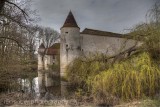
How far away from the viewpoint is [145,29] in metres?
7.20

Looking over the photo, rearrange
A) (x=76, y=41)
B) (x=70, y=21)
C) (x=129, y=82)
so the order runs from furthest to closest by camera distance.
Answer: (x=70, y=21), (x=76, y=41), (x=129, y=82)

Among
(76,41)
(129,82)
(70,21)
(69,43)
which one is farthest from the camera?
(70,21)

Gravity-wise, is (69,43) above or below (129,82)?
above

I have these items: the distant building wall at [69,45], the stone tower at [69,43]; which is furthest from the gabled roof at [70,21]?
the distant building wall at [69,45]

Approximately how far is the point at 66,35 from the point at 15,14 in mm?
17075

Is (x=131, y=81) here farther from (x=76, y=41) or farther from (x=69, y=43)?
(x=76, y=41)

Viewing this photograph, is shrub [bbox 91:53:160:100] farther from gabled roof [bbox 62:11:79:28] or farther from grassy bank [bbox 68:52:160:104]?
gabled roof [bbox 62:11:79:28]

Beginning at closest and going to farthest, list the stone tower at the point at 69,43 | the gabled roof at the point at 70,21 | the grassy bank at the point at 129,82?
1. the grassy bank at the point at 129,82
2. the stone tower at the point at 69,43
3. the gabled roof at the point at 70,21

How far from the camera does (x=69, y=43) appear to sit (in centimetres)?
2547

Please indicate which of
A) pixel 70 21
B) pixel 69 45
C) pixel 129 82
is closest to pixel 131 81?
pixel 129 82

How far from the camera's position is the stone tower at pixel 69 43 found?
25391 millimetres

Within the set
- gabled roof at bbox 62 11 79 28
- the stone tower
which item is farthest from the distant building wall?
gabled roof at bbox 62 11 79 28

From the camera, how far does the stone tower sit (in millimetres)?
25391

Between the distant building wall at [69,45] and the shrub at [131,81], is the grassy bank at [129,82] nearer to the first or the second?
the shrub at [131,81]
